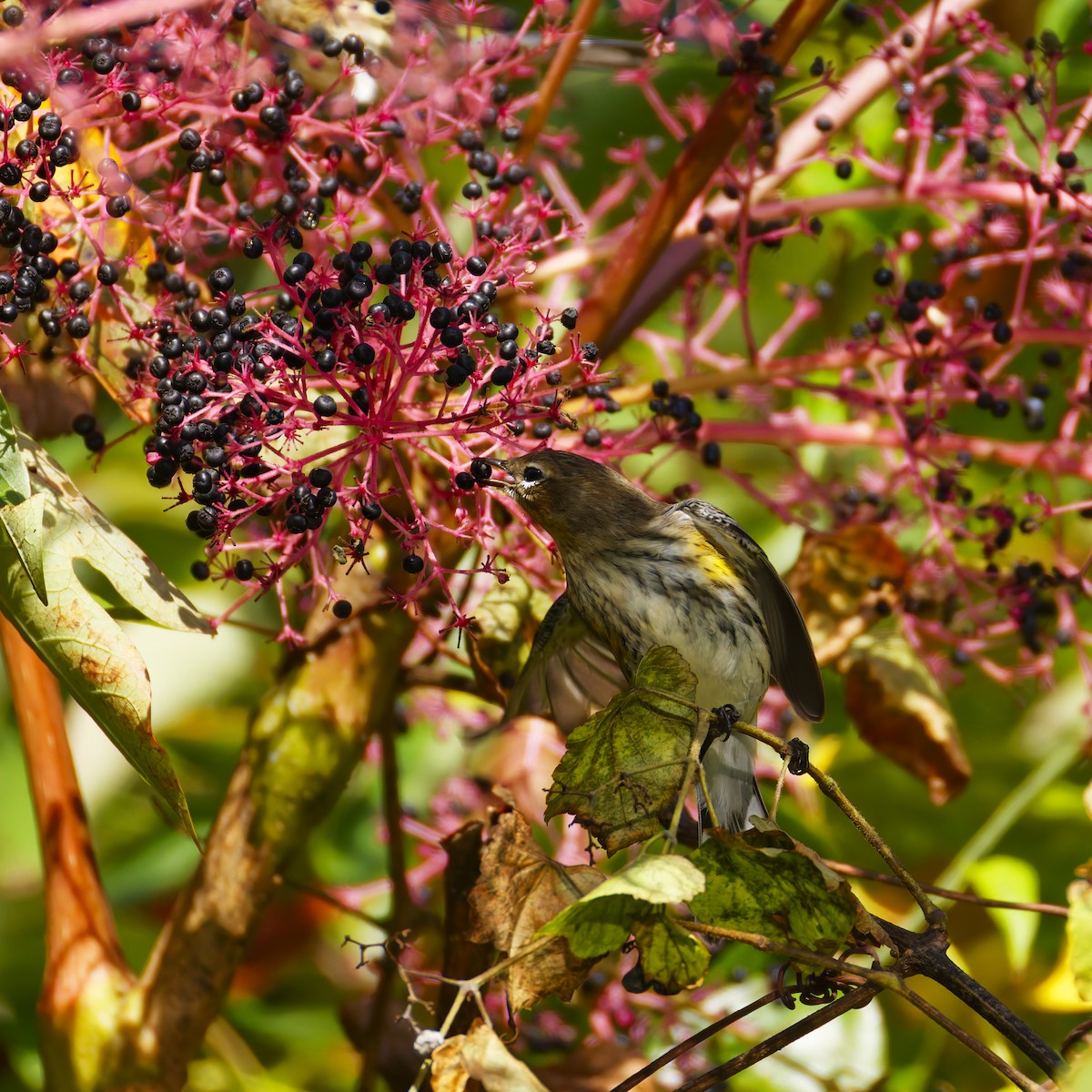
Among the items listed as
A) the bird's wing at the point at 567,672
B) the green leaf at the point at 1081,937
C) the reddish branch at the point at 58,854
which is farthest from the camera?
the bird's wing at the point at 567,672

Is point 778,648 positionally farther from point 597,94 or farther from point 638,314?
point 597,94

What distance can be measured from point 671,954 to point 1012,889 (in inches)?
45.8

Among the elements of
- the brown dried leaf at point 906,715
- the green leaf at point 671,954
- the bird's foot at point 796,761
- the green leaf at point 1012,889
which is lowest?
the green leaf at point 1012,889

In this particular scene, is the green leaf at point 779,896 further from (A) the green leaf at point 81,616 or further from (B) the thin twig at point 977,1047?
(A) the green leaf at point 81,616

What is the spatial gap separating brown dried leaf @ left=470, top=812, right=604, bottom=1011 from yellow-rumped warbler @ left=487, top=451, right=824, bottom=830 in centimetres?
55

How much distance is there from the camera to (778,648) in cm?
206

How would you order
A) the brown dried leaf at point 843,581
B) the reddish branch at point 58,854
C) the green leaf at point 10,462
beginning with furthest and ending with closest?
the brown dried leaf at point 843,581 → the reddish branch at point 58,854 → the green leaf at point 10,462

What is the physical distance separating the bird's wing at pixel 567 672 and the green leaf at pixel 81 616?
599 millimetres

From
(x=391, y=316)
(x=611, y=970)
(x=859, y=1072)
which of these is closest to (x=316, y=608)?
(x=391, y=316)

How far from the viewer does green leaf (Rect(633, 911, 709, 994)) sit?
44.5 inches

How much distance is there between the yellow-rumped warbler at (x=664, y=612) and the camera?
1.99 metres

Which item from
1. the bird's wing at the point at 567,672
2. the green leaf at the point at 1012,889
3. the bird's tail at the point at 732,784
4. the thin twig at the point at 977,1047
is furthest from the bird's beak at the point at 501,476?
the green leaf at the point at 1012,889

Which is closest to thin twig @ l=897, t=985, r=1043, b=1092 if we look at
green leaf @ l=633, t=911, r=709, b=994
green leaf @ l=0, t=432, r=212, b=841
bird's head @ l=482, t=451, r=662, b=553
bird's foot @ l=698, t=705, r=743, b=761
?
green leaf @ l=633, t=911, r=709, b=994

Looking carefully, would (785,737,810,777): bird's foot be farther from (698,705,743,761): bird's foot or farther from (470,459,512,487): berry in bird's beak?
(470,459,512,487): berry in bird's beak
